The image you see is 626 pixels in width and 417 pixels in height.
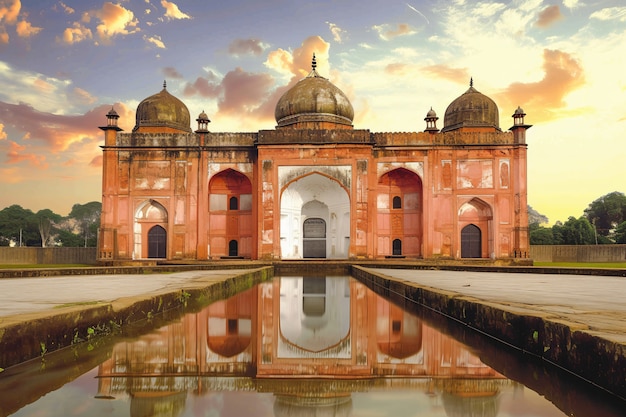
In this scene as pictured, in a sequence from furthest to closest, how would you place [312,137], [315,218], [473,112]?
1. [473,112]
2. [315,218]
3. [312,137]

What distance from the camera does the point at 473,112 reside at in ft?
66.1

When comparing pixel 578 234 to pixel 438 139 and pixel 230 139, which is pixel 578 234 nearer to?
pixel 438 139

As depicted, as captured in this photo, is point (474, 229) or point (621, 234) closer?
point (474, 229)

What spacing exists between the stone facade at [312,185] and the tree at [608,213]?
28.5 m

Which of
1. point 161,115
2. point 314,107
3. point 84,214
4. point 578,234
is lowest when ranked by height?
point 578,234

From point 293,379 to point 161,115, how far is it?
65.7 feet

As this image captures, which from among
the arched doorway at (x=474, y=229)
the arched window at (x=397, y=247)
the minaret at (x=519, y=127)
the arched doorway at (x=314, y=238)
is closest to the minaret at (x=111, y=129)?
the arched doorway at (x=314, y=238)

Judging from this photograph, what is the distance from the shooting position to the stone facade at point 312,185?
57.4 ft

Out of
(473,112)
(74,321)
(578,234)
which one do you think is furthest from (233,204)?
(578,234)

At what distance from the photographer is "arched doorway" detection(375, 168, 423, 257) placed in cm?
1855

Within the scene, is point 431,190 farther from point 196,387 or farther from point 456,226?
point 196,387

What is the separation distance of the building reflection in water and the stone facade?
13.5 metres

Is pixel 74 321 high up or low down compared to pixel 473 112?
down

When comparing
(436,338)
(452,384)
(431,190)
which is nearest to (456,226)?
(431,190)
